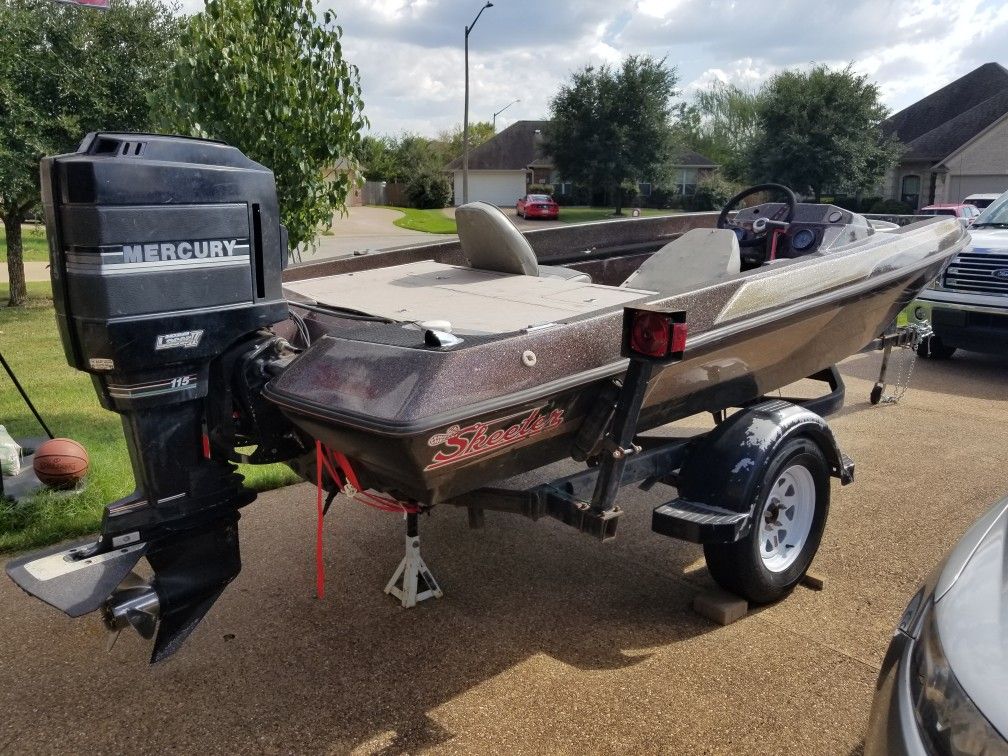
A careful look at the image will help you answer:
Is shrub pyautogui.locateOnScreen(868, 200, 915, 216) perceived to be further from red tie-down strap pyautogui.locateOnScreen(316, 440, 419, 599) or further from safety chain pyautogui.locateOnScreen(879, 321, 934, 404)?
red tie-down strap pyautogui.locateOnScreen(316, 440, 419, 599)

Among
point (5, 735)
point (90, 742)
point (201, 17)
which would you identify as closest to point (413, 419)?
point (90, 742)

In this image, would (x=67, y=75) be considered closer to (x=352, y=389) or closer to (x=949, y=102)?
(x=352, y=389)

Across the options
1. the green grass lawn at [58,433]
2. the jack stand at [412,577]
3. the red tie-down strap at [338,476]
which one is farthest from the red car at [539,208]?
the red tie-down strap at [338,476]

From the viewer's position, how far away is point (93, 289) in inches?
104

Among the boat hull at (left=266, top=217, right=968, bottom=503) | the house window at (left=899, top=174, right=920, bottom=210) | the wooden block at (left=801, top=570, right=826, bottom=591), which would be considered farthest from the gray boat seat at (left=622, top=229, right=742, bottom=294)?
the house window at (left=899, top=174, right=920, bottom=210)

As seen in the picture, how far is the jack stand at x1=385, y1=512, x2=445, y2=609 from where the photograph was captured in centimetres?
360

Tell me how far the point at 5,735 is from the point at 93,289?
1.46 m

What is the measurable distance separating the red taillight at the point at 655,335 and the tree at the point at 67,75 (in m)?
8.68

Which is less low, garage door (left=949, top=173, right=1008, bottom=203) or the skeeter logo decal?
garage door (left=949, top=173, right=1008, bottom=203)

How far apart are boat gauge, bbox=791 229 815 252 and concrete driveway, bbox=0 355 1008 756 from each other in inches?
70.9

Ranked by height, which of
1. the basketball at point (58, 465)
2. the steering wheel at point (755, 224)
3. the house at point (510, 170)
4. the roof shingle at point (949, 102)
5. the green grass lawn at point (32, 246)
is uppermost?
the roof shingle at point (949, 102)

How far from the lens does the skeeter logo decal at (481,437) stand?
102 inches

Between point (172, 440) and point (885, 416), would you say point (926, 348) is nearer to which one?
point (885, 416)

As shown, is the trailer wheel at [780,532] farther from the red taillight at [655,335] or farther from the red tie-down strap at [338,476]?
the red tie-down strap at [338,476]
